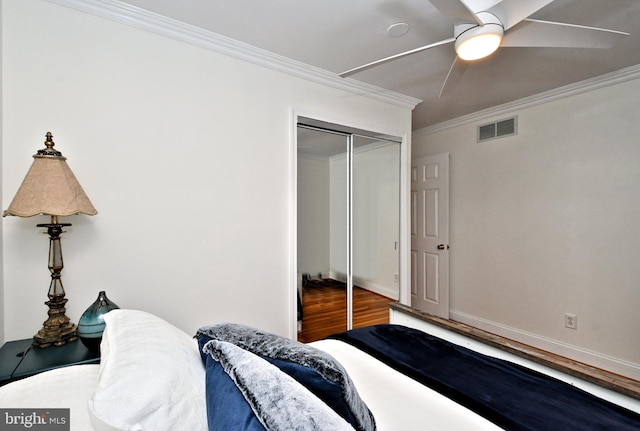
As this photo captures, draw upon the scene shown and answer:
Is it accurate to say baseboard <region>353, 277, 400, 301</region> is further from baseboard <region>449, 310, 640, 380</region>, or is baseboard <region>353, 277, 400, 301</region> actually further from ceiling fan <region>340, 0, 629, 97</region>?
ceiling fan <region>340, 0, 629, 97</region>

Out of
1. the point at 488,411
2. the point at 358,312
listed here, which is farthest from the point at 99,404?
the point at 358,312

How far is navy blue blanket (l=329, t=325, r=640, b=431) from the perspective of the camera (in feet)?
3.13

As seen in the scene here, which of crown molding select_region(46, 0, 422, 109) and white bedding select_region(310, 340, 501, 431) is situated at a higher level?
crown molding select_region(46, 0, 422, 109)

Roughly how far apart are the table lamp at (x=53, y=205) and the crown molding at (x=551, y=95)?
3.96m

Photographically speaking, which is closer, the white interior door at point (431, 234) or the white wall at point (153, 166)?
the white wall at point (153, 166)

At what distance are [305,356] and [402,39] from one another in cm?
219

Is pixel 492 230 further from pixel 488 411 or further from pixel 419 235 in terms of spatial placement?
pixel 488 411

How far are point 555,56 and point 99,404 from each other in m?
3.37

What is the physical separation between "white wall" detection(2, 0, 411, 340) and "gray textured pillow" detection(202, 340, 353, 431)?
1.41m

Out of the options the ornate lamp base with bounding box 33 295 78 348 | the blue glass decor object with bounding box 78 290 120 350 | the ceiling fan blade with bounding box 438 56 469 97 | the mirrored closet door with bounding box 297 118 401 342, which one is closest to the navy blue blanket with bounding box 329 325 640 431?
the blue glass decor object with bounding box 78 290 120 350

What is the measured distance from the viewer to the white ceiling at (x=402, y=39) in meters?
1.79

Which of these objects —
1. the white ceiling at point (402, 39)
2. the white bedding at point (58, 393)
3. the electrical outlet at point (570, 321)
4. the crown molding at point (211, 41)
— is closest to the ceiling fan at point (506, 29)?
the white ceiling at point (402, 39)

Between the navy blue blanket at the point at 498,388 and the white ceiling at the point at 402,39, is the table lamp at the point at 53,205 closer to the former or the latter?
the white ceiling at the point at 402,39

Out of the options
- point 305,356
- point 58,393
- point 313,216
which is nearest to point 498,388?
point 305,356
